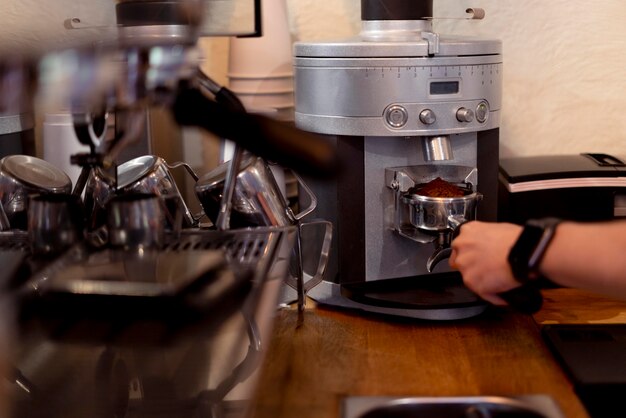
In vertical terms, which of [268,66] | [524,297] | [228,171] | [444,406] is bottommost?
[444,406]

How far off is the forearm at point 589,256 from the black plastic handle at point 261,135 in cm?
25

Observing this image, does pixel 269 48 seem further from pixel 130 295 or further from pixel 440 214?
pixel 130 295

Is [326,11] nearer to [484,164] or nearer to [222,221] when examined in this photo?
[484,164]

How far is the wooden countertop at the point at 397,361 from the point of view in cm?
84

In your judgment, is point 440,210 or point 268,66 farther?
point 268,66

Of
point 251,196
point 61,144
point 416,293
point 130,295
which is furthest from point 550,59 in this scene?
point 130,295

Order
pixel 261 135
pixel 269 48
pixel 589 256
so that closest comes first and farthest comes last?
1. pixel 261 135
2. pixel 589 256
3. pixel 269 48

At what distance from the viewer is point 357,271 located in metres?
1.04

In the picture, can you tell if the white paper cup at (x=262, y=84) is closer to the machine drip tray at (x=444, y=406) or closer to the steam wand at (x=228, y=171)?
the steam wand at (x=228, y=171)

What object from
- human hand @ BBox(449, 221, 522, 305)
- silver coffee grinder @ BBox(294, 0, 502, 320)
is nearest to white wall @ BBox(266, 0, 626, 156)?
silver coffee grinder @ BBox(294, 0, 502, 320)

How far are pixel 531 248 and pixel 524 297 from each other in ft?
0.20

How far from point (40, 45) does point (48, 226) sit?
0.20 meters

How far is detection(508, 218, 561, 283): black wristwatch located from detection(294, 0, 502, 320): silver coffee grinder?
0.18 meters

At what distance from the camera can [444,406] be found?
826mm
